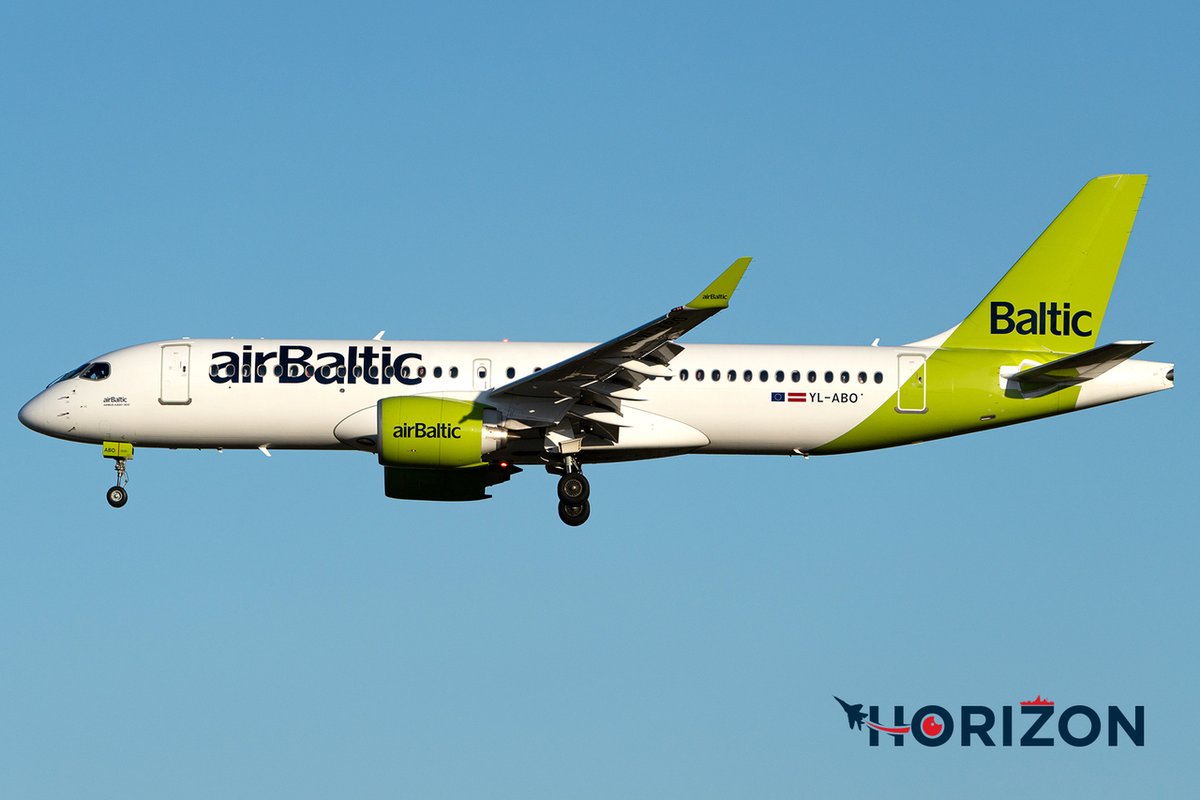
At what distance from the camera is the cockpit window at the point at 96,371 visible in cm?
4203

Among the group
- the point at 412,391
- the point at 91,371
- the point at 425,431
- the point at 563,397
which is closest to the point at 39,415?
the point at 91,371

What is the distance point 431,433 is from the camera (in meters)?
38.9

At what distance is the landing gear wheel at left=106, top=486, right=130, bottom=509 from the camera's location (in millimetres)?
42469

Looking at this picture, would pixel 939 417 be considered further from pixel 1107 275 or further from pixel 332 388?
pixel 332 388

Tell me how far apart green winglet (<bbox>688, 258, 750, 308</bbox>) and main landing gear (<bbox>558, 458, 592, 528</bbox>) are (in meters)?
7.15

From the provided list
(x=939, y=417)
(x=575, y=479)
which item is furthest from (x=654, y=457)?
(x=939, y=417)

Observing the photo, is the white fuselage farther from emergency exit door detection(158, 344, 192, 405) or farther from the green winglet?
the green winglet

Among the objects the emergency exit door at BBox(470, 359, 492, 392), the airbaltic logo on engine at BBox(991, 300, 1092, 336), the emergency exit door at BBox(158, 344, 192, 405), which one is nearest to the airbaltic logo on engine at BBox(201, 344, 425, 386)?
the emergency exit door at BBox(158, 344, 192, 405)

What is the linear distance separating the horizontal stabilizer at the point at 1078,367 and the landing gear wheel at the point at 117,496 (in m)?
20.5

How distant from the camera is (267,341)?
41.8 metres

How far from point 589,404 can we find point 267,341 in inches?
300

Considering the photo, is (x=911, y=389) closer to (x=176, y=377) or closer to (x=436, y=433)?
(x=436, y=433)

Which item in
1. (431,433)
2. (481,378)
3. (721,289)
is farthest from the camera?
(481,378)

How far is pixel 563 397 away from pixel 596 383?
2.68ft
